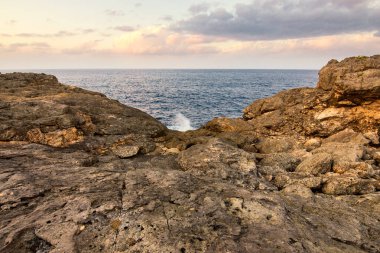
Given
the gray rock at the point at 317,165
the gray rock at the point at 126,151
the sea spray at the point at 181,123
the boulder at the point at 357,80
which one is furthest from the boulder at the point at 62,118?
the sea spray at the point at 181,123

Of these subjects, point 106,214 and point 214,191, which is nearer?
point 106,214

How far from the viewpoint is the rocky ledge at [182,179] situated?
7.16 m

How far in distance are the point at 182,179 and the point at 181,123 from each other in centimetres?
4064

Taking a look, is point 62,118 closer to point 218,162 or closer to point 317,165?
point 218,162

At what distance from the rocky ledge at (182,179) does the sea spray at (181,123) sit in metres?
22.2

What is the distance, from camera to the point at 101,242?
682 cm

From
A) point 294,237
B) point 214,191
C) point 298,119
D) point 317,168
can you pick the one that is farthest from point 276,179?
point 298,119

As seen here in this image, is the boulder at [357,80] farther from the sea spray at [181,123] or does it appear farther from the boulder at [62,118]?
the sea spray at [181,123]

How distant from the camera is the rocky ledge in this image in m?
7.16

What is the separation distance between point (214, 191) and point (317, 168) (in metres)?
7.63

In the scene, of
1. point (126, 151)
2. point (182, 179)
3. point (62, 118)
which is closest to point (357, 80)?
point (126, 151)

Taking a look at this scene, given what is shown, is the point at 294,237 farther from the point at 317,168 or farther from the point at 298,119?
the point at 298,119

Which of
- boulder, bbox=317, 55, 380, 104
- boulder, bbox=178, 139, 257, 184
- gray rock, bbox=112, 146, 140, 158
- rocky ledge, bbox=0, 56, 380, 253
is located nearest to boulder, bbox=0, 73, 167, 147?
rocky ledge, bbox=0, 56, 380, 253

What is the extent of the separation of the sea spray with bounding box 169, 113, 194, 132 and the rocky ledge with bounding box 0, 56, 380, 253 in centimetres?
2222
